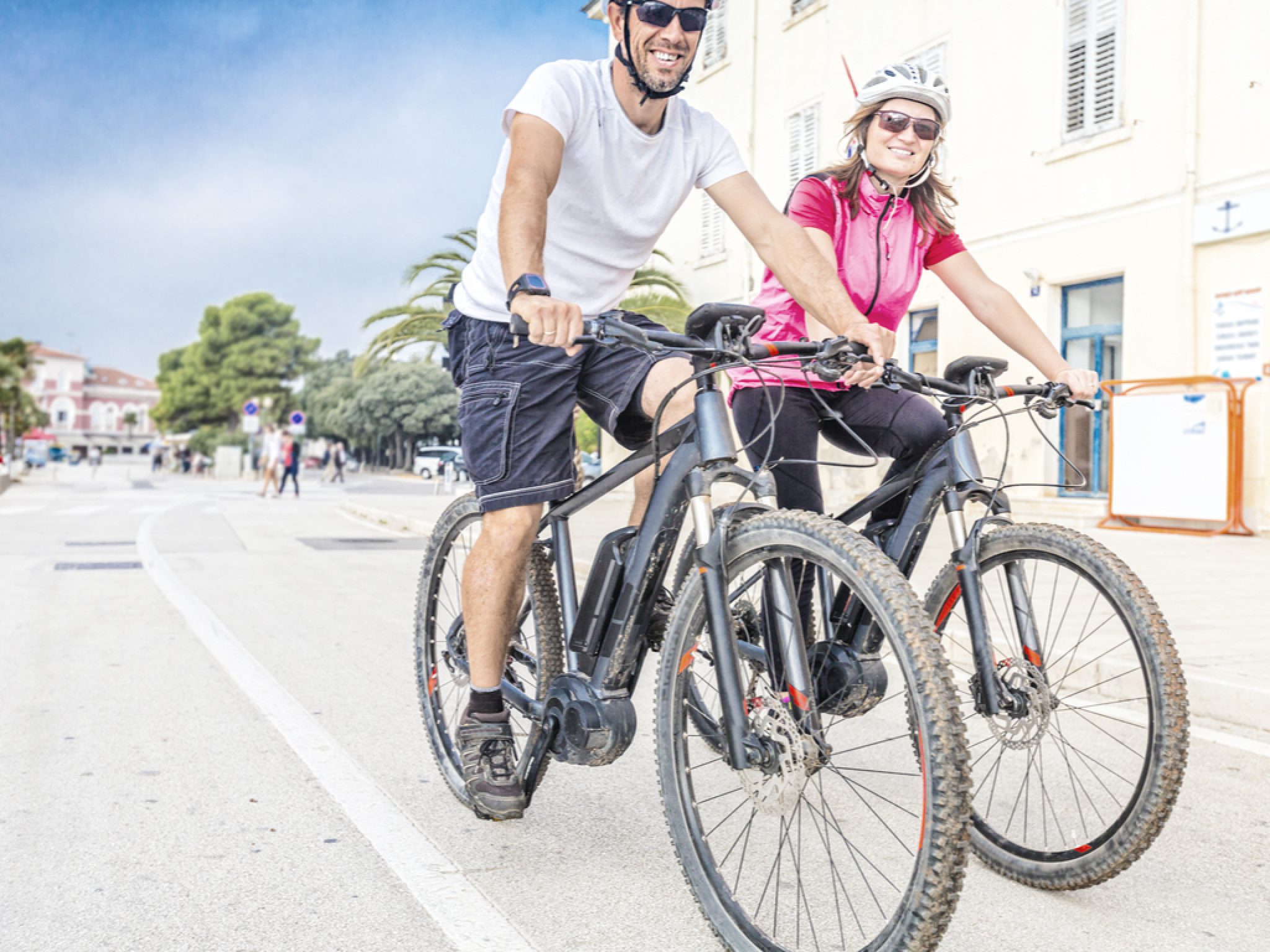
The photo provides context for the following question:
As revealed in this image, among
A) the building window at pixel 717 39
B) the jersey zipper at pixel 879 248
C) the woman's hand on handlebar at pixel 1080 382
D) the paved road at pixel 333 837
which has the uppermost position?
the building window at pixel 717 39

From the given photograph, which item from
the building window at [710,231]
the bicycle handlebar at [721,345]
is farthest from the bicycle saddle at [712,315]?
the building window at [710,231]

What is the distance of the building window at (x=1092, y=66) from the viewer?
14.1 m

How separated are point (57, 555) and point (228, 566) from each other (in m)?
2.13

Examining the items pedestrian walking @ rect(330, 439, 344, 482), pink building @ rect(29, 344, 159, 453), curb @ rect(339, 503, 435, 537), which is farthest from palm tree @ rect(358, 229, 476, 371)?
pink building @ rect(29, 344, 159, 453)

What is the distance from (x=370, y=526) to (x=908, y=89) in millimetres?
14875

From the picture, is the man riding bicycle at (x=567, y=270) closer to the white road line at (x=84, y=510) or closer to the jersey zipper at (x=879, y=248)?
the jersey zipper at (x=879, y=248)

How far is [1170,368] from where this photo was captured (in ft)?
43.3

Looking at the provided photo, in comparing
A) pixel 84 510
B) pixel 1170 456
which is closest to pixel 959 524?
pixel 1170 456

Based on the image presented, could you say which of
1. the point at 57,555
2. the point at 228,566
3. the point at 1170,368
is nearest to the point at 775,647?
the point at 228,566

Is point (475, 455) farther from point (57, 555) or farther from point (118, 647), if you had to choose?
point (57, 555)

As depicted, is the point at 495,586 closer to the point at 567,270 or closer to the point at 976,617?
the point at 567,270

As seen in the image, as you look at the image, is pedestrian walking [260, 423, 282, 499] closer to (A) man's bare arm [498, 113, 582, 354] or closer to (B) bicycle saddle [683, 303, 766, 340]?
(A) man's bare arm [498, 113, 582, 354]

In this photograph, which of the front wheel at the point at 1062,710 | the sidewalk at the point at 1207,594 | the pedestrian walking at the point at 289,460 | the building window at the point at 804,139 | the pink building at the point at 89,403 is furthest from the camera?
the pink building at the point at 89,403

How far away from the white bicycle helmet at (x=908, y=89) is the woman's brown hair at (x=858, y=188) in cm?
4
